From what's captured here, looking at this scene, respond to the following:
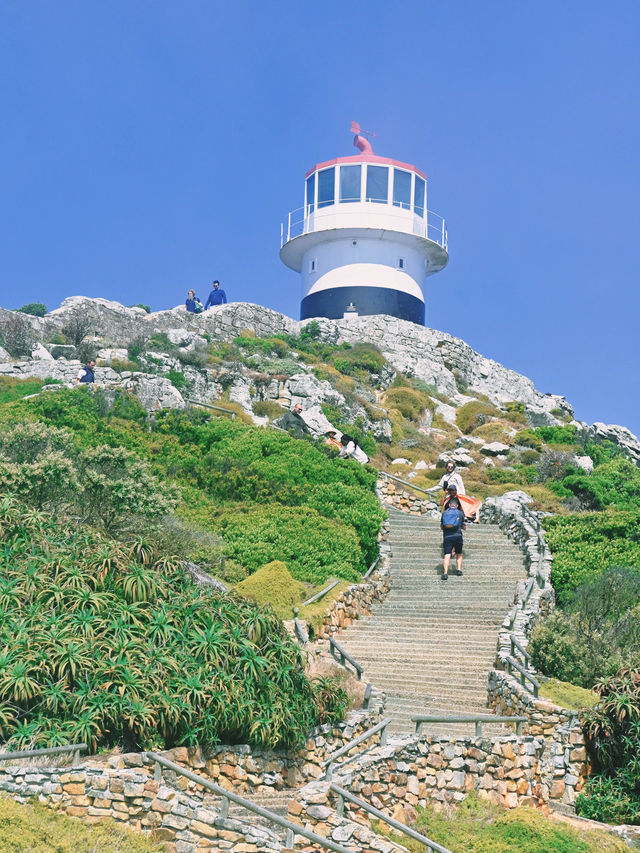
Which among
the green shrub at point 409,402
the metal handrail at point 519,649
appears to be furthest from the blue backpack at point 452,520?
the green shrub at point 409,402

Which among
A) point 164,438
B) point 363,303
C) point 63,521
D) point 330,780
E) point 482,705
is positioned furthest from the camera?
point 363,303

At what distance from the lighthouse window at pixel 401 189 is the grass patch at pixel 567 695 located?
33.7 meters

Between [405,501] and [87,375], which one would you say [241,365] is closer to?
[87,375]

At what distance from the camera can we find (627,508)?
→ 27469 millimetres

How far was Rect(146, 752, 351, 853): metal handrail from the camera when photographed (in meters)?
10.8

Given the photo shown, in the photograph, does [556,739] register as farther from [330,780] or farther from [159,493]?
[159,493]

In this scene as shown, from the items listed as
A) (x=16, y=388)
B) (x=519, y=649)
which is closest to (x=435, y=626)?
(x=519, y=649)

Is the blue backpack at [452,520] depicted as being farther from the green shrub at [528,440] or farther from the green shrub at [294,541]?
the green shrub at [528,440]

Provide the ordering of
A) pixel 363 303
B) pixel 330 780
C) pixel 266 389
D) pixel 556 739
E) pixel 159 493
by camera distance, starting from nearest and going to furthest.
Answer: pixel 330 780, pixel 556 739, pixel 159 493, pixel 266 389, pixel 363 303

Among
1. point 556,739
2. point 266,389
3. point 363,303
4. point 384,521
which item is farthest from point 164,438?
point 363,303

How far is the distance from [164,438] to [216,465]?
2.19 metres

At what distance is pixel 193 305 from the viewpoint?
147ft

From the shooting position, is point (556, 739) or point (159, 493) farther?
point (159, 493)

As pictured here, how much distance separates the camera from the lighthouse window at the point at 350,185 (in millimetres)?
46719
